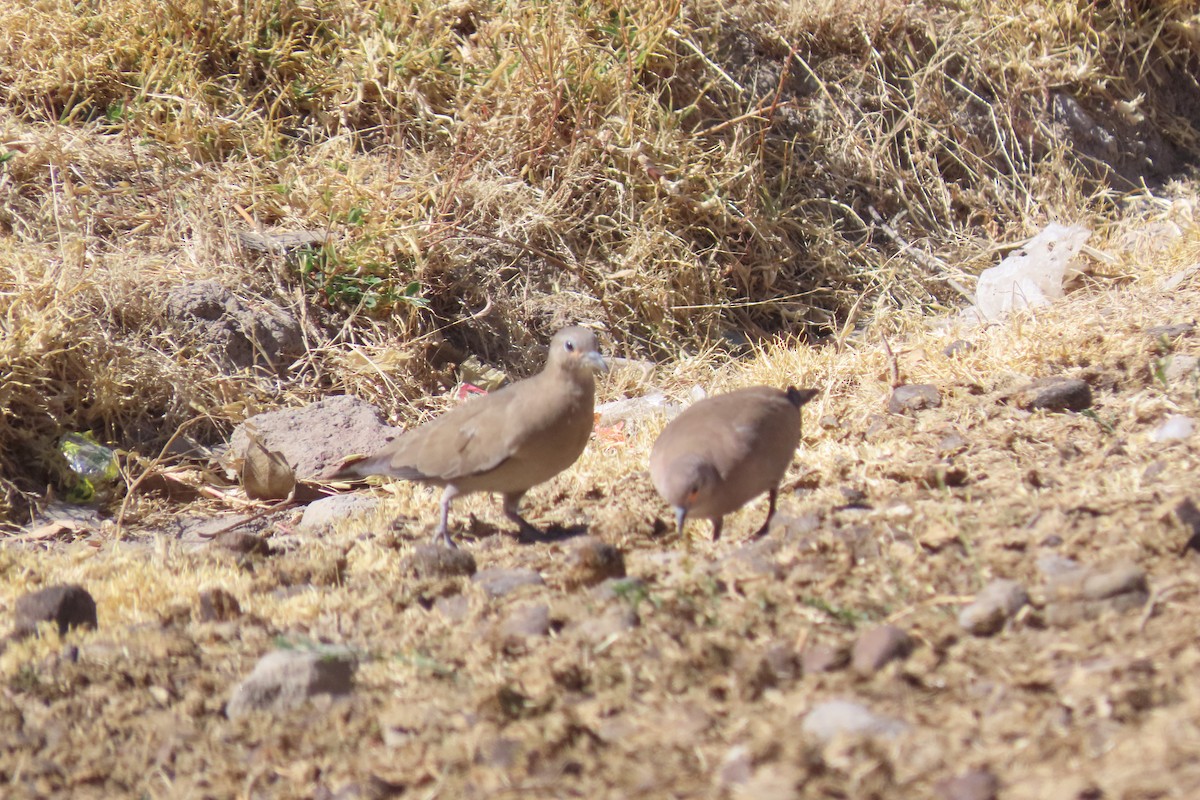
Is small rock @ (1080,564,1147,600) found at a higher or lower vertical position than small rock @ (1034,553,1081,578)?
higher

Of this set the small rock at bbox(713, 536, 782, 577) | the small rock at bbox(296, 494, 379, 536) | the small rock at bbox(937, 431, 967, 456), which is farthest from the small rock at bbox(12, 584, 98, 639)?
the small rock at bbox(937, 431, 967, 456)

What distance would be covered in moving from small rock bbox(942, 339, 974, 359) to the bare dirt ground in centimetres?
63

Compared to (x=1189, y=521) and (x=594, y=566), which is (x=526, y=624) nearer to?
(x=594, y=566)

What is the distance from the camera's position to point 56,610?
3.29 m

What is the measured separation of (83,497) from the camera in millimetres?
5133

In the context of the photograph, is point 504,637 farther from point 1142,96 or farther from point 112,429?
point 1142,96

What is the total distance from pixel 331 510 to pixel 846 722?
9.79 ft

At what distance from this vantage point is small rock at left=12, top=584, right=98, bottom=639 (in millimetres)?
3254

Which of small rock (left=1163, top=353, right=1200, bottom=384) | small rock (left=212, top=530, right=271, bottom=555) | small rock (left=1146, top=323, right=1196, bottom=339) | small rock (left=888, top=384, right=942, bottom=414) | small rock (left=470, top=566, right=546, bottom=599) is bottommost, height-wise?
small rock (left=212, top=530, right=271, bottom=555)

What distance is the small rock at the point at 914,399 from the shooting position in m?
4.56

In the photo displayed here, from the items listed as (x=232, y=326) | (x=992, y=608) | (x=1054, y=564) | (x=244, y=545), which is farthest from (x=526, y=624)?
(x=232, y=326)

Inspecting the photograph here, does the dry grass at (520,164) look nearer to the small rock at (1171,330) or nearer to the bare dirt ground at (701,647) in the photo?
the small rock at (1171,330)

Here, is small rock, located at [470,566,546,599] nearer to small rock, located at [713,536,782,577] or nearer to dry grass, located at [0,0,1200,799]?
dry grass, located at [0,0,1200,799]

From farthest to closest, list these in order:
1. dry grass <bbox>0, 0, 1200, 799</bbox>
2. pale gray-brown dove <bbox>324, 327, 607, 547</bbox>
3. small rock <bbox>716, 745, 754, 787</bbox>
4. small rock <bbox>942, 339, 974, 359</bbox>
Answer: small rock <bbox>942, 339, 974, 359</bbox>
pale gray-brown dove <bbox>324, 327, 607, 547</bbox>
dry grass <bbox>0, 0, 1200, 799</bbox>
small rock <bbox>716, 745, 754, 787</bbox>
